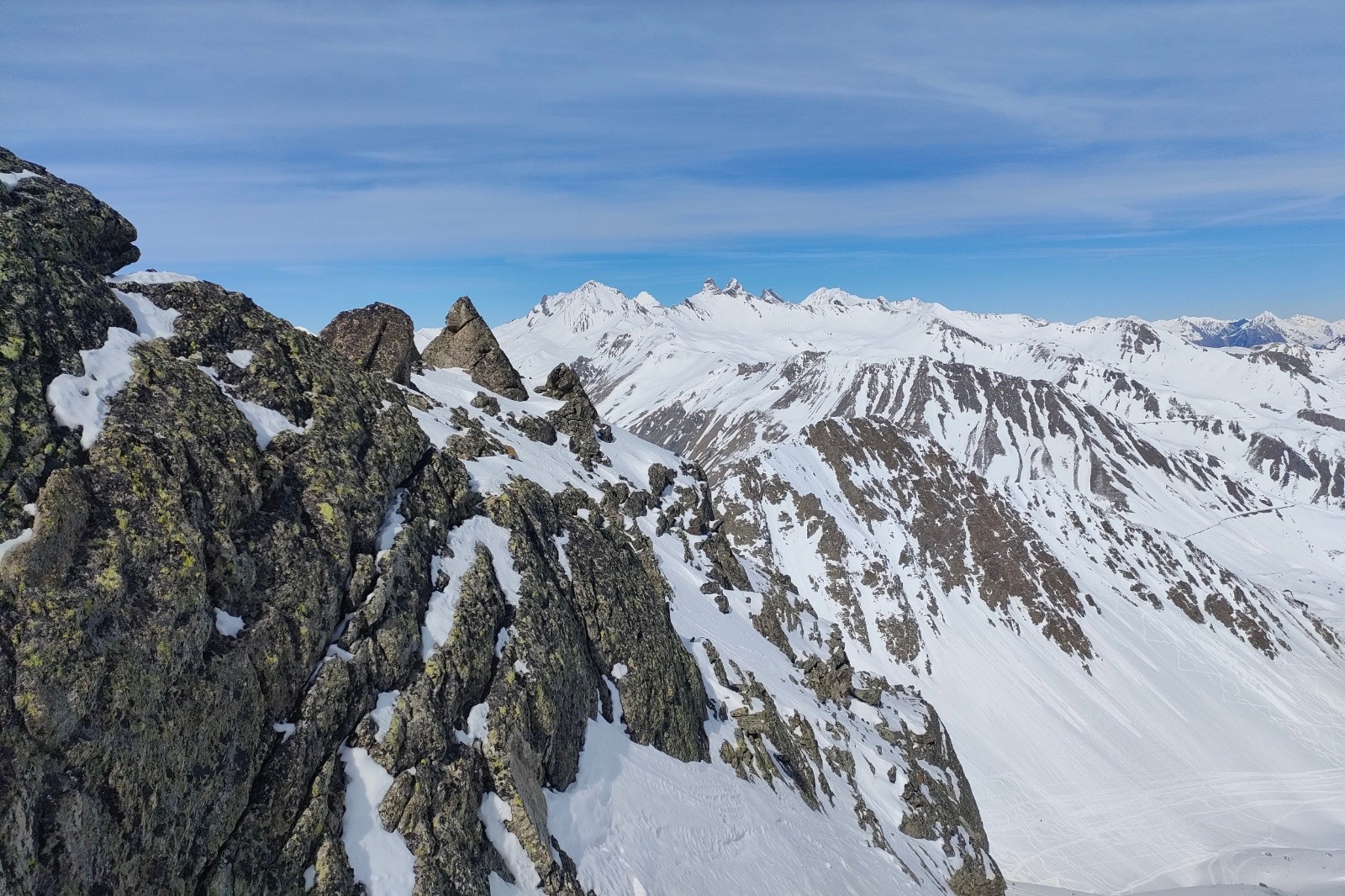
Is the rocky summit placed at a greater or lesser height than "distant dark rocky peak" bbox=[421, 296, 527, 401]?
lesser

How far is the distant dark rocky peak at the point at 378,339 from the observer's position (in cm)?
3881

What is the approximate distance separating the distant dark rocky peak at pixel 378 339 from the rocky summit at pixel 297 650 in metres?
11.9

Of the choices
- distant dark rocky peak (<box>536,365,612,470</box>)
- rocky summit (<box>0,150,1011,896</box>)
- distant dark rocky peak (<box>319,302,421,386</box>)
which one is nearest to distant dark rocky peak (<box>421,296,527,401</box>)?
distant dark rocky peak (<box>536,365,612,470</box>)

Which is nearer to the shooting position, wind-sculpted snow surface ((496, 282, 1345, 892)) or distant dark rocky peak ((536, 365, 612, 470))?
distant dark rocky peak ((536, 365, 612, 470))

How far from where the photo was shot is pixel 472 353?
51.7 m

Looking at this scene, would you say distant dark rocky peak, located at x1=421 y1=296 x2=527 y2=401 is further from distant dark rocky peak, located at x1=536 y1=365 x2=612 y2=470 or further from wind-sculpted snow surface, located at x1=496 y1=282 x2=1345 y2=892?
wind-sculpted snow surface, located at x1=496 y1=282 x2=1345 y2=892

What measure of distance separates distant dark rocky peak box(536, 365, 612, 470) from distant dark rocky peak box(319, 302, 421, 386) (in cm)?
1080

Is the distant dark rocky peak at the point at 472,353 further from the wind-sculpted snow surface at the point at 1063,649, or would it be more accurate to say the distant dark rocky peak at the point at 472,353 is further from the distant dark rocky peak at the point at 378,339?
the wind-sculpted snow surface at the point at 1063,649

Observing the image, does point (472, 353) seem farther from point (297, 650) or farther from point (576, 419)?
point (297, 650)

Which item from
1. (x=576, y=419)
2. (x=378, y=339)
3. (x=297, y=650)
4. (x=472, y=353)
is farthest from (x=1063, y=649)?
(x=297, y=650)

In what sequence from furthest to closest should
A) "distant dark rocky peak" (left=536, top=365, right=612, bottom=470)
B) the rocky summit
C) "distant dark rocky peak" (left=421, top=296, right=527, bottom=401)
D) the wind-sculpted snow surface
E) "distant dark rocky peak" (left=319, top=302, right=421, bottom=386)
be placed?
the wind-sculpted snow surface < "distant dark rocky peak" (left=421, top=296, right=527, bottom=401) < "distant dark rocky peak" (left=536, top=365, right=612, bottom=470) < "distant dark rocky peak" (left=319, top=302, right=421, bottom=386) < the rocky summit

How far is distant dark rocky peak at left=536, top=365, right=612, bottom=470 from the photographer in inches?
1864

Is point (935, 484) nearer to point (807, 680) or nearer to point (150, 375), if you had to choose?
point (807, 680)

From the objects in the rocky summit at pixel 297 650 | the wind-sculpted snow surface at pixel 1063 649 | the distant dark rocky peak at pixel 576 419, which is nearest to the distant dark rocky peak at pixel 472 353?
the distant dark rocky peak at pixel 576 419
